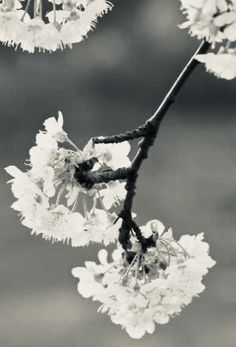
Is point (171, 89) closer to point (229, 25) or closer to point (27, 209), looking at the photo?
point (229, 25)

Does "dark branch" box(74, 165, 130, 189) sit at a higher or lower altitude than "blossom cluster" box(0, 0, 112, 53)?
lower

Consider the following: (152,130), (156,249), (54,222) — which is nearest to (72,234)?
(54,222)

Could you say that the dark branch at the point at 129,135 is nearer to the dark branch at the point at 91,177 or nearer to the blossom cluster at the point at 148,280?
the dark branch at the point at 91,177

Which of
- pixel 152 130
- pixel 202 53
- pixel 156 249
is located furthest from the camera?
pixel 156 249

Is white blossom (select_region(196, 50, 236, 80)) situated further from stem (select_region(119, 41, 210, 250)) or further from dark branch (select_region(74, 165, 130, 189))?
dark branch (select_region(74, 165, 130, 189))

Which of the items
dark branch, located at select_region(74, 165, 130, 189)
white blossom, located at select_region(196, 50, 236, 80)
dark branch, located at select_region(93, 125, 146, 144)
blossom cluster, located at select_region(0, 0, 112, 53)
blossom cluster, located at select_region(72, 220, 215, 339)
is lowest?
blossom cluster, located at select_region(72, 220, 215, 339)

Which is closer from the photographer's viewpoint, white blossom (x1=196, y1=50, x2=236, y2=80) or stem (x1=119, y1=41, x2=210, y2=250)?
white blossom (x1=196, y1=50, x2=236, y2=80)

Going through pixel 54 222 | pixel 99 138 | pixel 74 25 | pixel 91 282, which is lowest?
pixel 91 282

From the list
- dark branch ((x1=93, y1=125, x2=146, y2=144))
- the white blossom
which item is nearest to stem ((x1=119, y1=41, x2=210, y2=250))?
dark branch ((x1=93, y1=125, x2=146, y2=144))
